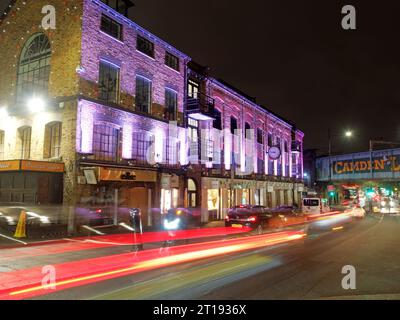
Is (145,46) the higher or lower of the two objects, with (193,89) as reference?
higher

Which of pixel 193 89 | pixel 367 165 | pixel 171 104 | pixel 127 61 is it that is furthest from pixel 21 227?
pixel 367 165

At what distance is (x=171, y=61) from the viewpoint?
22.8 m

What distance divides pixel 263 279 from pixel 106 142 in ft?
39.8

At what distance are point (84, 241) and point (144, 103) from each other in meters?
9.61

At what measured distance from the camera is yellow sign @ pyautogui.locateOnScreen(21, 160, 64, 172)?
14.5 metres

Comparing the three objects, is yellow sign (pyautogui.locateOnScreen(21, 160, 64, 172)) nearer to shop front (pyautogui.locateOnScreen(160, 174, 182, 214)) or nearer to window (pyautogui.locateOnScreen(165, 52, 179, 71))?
shop front (pyautogui.locateOnScreen(160, 174, 182, 214))

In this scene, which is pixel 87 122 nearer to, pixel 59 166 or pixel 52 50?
pixel 59 166

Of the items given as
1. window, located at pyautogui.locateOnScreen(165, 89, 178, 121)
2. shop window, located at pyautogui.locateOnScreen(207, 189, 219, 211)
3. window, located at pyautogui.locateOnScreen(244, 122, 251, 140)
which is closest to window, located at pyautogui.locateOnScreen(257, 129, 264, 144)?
window, located at pyautogui.locateOnScreen(244, 122, 251, 140)

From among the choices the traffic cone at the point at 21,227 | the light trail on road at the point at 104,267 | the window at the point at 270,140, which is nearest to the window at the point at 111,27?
the traffic cone at the point at 21,227

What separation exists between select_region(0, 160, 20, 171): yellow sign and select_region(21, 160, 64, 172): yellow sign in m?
0.28

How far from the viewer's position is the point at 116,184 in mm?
17844

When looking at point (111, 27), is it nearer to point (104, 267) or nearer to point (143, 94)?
point (143, 94)

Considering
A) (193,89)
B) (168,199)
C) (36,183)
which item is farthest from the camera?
(193,89)
